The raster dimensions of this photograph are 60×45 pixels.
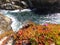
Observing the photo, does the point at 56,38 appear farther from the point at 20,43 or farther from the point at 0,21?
the point at 0,21

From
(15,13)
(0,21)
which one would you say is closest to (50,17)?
(15,13)

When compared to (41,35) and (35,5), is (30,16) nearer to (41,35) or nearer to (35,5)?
(35,5)

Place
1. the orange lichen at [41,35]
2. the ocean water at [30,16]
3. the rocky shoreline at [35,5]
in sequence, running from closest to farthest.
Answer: the orange lichen at [41,35]
the ocean water at [30,16]
the rocky shoreline at [35,5]

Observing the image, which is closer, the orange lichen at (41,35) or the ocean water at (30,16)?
the orange lichen at (41,35)

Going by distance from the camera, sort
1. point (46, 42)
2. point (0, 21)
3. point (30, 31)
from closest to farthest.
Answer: point (46, 42), point (30, 31), point (0, 21)

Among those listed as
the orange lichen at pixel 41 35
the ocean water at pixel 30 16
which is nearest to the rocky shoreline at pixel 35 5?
the ocean water at pixel 30 16

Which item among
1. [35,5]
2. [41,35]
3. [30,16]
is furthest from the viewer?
[35,5]

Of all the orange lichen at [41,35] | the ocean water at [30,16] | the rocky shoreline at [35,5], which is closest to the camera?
the orange lichen at [41,35]

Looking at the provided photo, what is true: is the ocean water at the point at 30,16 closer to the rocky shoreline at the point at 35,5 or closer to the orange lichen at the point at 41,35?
the rocky shoreline at the point at 35,5

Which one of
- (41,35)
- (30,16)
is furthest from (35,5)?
(41,35)

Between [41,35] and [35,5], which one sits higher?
[41,35]

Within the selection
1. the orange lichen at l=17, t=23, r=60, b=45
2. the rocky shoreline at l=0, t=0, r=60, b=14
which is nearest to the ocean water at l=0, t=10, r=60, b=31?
the rocky shoreline at l=0, t=0, r=60, b=14
